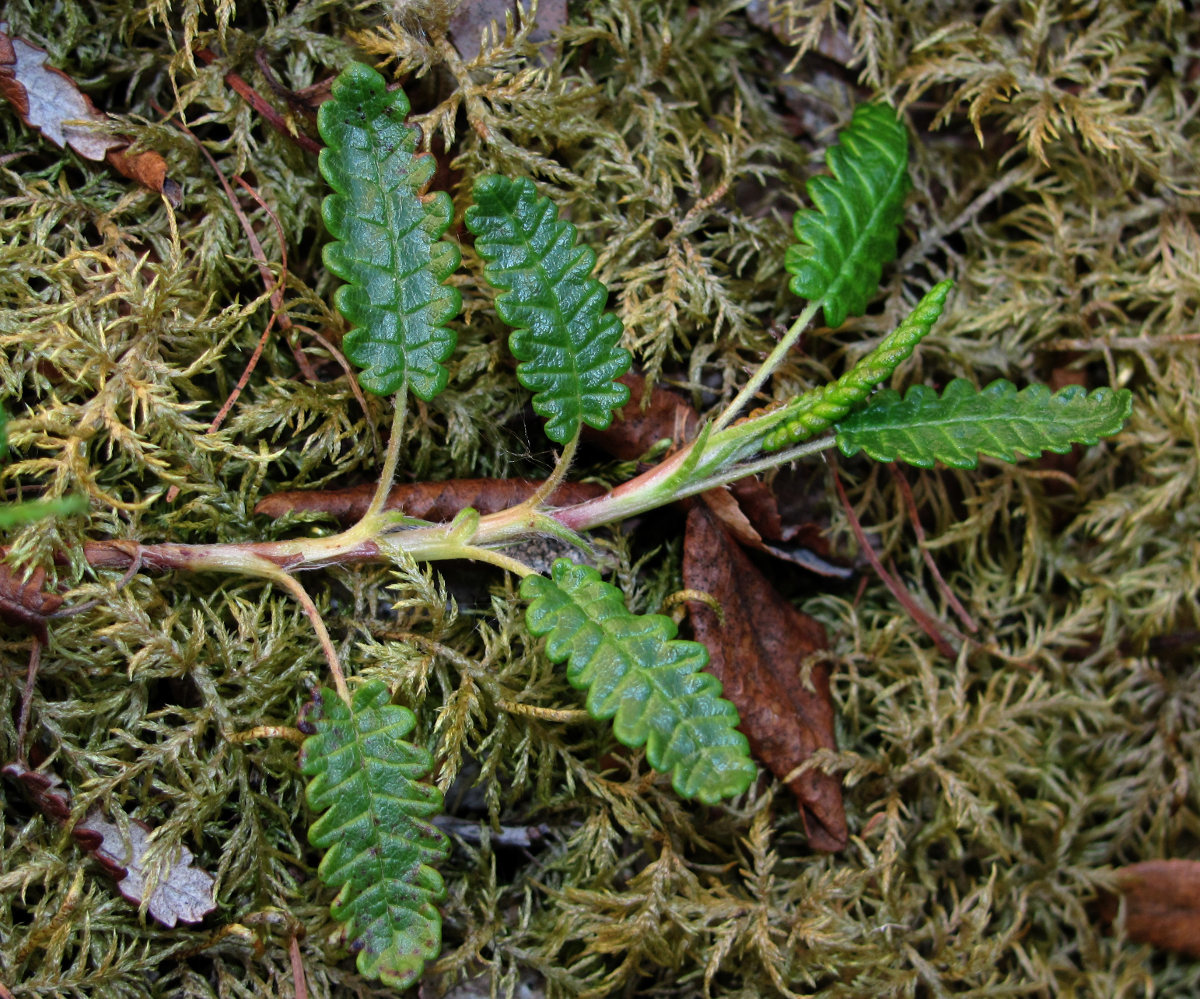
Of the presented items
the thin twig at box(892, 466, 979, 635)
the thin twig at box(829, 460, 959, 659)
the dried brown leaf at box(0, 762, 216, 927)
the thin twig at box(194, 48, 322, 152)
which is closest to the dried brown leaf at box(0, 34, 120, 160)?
the thin twig at box(194, 48, 322, 152)

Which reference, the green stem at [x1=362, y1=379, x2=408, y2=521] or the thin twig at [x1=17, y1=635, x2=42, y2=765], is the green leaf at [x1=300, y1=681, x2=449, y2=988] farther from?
the thin twig at [x1=17, y1=635, x2=42, y2=765]

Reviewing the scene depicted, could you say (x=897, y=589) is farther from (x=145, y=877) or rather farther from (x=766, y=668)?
(x=145, y=877)

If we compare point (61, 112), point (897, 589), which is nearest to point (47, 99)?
point (61, 112)

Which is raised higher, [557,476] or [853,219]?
[853,219]

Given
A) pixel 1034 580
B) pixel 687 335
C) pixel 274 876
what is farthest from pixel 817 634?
pixel 274 876

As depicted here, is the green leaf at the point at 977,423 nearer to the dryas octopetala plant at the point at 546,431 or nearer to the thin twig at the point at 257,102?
the dryas octopetala plant at the point at 546,431

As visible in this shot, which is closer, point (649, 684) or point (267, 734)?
point (649, 684)

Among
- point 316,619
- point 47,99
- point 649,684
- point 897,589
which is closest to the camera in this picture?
point 649,684
